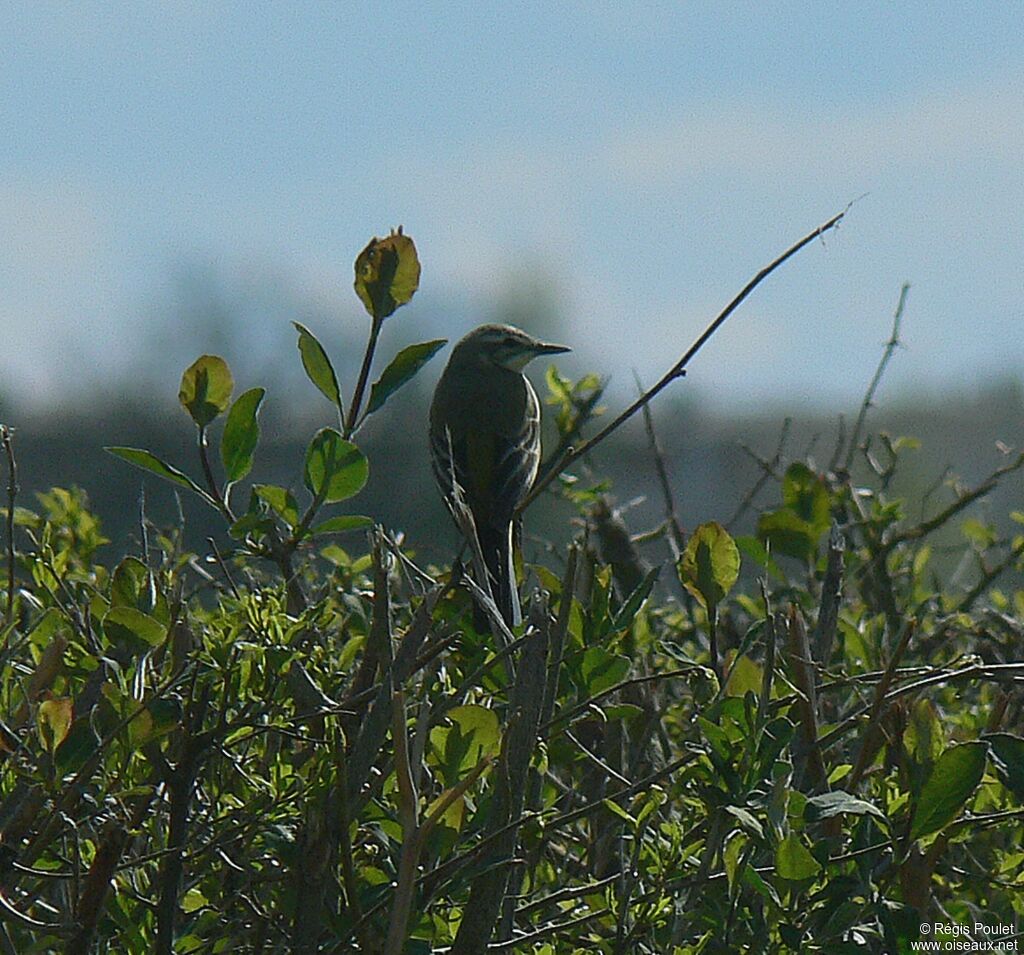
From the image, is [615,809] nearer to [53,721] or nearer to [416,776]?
[416,776]

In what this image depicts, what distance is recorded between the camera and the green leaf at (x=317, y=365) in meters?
2.26

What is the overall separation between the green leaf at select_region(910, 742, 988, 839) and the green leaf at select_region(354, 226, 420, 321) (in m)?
0.98

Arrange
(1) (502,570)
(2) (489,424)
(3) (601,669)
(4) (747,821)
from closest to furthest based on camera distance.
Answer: (4) (747,821), (3) (601,669), (1) (502,570), (2) (489,424)

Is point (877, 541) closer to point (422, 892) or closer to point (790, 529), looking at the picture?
point (790, 529)

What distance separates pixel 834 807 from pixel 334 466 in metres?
0.86

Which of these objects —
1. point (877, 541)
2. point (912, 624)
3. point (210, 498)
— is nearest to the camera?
point (912, 624)

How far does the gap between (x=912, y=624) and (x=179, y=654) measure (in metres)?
0.91

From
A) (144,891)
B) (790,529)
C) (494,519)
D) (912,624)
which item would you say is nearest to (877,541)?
(790,529)

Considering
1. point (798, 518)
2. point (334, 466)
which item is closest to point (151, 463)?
point (334, 466)

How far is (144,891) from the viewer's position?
82.2 inches

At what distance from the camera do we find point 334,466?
222 cm

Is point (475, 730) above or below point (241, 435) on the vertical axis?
below

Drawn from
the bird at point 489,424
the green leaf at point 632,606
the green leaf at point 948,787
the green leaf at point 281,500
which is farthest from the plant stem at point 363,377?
the bird at point 489,424

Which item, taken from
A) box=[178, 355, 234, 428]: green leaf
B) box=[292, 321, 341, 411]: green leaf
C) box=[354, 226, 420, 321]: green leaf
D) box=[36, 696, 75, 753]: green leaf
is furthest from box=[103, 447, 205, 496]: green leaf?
box=[36, 696, 75, 753]: green leaf
